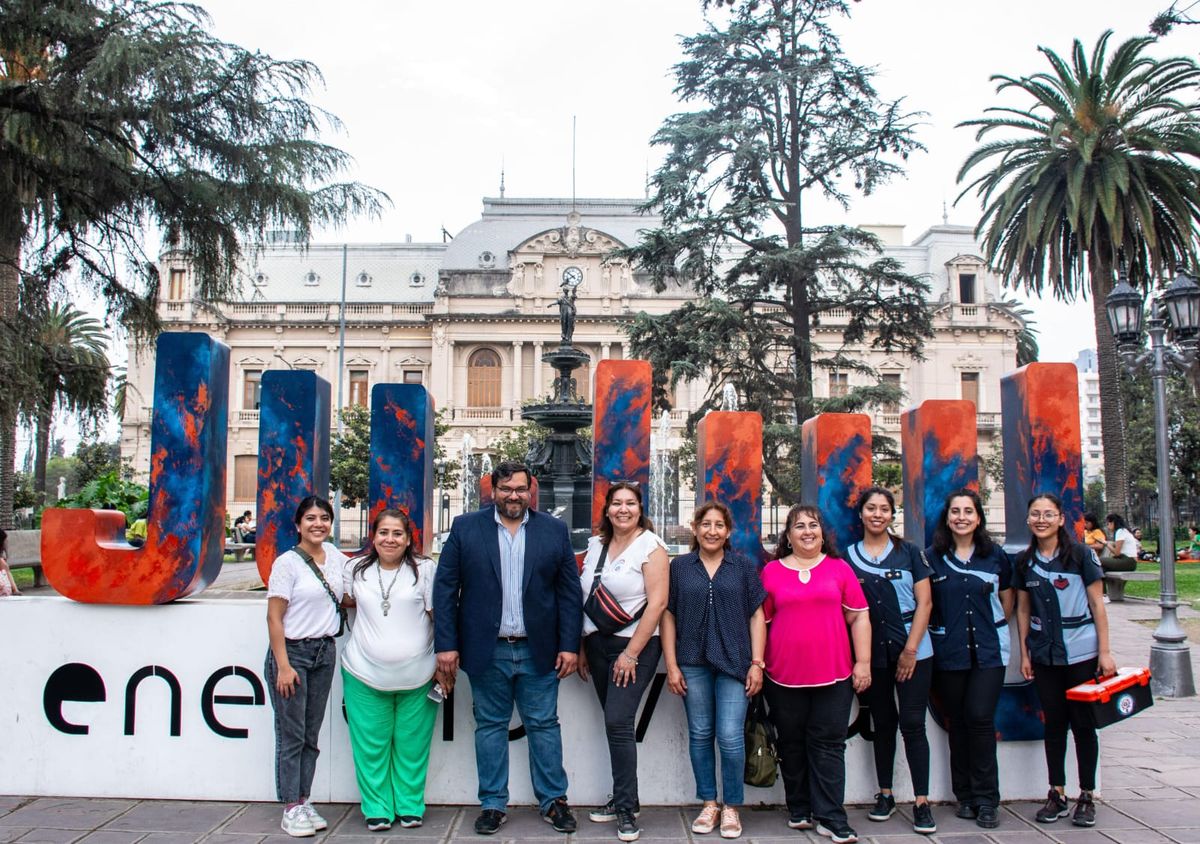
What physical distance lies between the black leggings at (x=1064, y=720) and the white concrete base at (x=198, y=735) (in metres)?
0.38

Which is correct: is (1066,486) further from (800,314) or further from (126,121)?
(800,314)

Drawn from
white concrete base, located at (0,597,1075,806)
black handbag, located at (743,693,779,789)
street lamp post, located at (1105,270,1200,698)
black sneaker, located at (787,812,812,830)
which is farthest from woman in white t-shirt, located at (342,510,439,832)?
street lamp post, located at (1105,270,1200,698)

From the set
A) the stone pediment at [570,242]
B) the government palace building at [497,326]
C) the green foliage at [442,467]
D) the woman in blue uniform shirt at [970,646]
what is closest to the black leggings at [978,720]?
the woman in blue uniform shirt at [970,646]

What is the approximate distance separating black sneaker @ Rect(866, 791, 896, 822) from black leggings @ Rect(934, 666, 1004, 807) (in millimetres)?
356

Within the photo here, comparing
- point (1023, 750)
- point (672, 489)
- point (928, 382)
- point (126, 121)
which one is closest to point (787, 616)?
point (1023, 750)

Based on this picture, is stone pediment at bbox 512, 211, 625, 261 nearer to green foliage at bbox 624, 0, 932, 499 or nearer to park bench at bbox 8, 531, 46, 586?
green foliage at bbox 624, 0, 932, 499

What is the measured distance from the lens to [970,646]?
432 cm

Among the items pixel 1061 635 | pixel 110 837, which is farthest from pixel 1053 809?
pixel 110 837

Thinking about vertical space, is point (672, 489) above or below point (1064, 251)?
below

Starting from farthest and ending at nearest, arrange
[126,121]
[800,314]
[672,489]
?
[672,489], [800,314], [126,121]

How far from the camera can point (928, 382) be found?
4559 centimetres

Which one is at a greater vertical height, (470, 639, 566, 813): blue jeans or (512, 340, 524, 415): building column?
(512, 340, 524, 415): building column

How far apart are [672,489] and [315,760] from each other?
119 feet

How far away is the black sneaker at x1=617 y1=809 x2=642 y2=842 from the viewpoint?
408 cm
